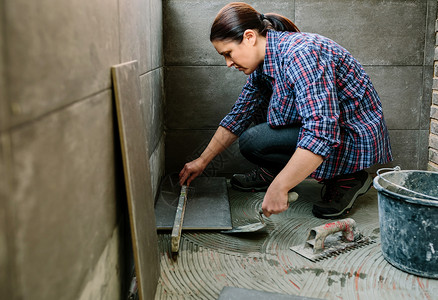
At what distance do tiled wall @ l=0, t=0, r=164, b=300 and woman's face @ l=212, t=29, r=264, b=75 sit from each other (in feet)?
2.33

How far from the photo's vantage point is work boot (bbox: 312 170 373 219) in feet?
7.54

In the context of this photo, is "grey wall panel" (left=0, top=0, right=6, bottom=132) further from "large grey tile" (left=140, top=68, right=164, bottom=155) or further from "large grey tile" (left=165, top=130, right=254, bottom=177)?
"large grey tile" (left=165, top=130, right=254, bottom=177)

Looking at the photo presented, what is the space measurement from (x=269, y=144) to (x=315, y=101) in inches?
22.5

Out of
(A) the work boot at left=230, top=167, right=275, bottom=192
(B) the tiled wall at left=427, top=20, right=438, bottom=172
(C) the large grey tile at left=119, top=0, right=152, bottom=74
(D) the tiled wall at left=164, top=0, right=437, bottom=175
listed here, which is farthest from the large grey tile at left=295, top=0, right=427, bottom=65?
(C) the large grey tile at left=119, top=0, right=152, bottom=74

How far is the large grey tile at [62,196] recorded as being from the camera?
658 millimetres

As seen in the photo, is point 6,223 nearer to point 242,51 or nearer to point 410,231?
point 410,231

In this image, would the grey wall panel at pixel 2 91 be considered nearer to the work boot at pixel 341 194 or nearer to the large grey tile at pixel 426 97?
the work boot at pixel 341 194

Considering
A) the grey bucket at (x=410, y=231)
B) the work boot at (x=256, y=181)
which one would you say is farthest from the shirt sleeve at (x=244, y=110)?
the grey bucket at (x=410, y=231)

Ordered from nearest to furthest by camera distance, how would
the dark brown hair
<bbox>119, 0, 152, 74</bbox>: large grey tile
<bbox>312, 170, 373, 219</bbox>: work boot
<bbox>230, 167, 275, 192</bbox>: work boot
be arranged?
<bbox>119, 0, 152, 74</bbox>: large grey tile
the dark brown hair
<bbox>312, 170, 373, 219</bbox>: work boot
<bbox>230, 167, 275, 192</bbox>: work boot

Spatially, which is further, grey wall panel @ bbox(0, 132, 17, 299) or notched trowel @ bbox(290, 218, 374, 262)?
notched trowel @ bbox(290, 218, 374, 262)

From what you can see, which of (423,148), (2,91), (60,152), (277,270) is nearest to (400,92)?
(423,148)

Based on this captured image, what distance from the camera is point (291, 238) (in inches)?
81.1

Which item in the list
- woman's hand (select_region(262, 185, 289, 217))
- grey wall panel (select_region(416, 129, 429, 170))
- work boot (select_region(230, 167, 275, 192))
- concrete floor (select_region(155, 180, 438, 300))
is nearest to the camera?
concrete floor (select_region(155, 180, 438, 300))

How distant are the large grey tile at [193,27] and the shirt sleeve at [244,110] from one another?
53 centimetres
